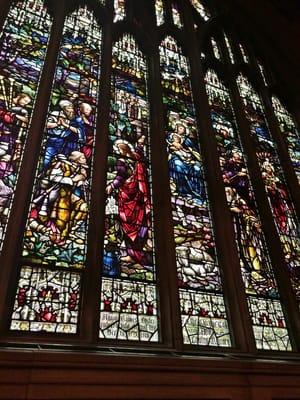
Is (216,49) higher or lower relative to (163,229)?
higher

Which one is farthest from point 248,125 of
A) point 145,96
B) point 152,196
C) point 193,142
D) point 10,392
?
point 10,392

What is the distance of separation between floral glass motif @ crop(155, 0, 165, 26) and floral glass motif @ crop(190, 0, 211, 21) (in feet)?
2.43

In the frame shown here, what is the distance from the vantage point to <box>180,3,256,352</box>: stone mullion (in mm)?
3620

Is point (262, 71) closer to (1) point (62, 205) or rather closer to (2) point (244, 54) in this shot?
(2) point (244, 54)

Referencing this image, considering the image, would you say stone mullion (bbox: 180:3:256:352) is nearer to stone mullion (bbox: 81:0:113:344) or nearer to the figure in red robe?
the figure in red robe

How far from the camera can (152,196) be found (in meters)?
4.11

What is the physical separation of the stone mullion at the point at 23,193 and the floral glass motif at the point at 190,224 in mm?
1384

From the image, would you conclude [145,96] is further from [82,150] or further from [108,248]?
[108,248]

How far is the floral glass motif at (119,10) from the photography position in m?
5.73

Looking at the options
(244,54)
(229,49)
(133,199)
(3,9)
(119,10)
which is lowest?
(133,199)

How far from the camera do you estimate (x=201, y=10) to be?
7.03 m

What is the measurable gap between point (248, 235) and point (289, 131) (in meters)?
2.48

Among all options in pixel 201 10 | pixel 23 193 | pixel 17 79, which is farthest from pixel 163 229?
pixel 201 10

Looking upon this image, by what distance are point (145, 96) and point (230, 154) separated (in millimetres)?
1238
